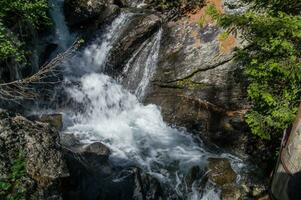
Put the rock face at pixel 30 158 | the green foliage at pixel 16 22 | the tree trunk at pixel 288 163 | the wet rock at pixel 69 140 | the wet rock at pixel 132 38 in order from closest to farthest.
→ 1. the tree trunk at pixel 288 163
2. the rock face at pixel 30 158
3. the green foliage at pixel 16 22
4. the wet rock at pixel 69 140
5. the wet rock at pixel 132 38

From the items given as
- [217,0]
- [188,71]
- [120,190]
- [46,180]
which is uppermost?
[217,0]

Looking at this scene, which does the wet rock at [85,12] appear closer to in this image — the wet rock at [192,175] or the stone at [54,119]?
the stone at [54,119]

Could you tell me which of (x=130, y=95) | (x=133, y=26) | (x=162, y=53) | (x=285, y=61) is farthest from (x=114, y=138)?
(x=285, y=61)

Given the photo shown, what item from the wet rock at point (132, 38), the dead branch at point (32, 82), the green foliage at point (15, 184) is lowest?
the green foliage at point (15, 184)

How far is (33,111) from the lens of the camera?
41.2 ft

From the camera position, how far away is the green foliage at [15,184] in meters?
5.96

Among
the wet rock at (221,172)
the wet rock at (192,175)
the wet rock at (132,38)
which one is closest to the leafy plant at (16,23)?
the wet rock at (132,38)

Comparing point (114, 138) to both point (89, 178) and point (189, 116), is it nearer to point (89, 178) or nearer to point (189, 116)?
point (189, 116)

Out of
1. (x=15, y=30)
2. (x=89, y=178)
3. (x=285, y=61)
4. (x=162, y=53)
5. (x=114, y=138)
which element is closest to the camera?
(x=89, y=178)

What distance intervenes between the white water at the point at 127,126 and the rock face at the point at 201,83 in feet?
1.24

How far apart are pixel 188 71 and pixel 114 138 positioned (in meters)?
2.87

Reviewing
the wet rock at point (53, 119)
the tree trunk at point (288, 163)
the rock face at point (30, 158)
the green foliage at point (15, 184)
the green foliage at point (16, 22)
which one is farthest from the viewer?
the wet rock at point (53, 119)

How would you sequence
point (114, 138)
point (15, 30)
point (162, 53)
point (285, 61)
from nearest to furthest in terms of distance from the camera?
1. point (285, 61)
2. point (15, 30)
3. point (114, 138)
4. point (162, 53)

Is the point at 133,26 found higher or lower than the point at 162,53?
higher
